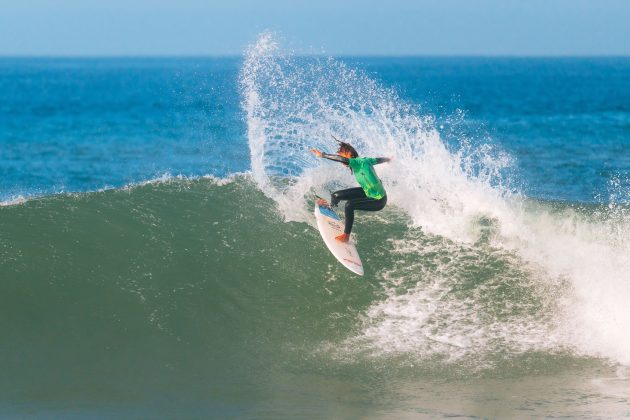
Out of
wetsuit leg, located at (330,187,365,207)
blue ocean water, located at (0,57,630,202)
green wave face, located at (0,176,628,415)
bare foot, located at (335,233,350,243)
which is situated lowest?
green wave face, located at (0,176,628,415)

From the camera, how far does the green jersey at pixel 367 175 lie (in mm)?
11070

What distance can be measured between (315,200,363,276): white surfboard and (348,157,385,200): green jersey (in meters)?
0.73

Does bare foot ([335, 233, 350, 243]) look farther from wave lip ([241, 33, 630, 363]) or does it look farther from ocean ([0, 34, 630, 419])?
wave lip ([241, 33, 630, 363])

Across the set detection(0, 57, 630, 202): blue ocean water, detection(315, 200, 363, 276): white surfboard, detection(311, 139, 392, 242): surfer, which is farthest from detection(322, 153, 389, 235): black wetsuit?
detection(0, 57, 630, 202): blue ocean water

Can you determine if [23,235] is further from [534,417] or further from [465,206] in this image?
[534,417]

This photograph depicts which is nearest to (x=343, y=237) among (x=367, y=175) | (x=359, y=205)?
(x=359, y=205)

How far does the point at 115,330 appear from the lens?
9.80 m

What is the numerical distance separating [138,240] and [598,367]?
20.5 feet

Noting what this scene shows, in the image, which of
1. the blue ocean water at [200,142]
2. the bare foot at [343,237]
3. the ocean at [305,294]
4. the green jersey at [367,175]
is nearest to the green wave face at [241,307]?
the ocean at [305,294]

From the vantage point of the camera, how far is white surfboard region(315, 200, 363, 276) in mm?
10903

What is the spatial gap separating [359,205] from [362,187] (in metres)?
0.26

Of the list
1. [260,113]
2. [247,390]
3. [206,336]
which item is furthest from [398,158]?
[247,390]

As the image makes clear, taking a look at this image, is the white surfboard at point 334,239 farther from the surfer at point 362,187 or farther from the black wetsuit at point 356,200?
the black wetsuit at point 356,200

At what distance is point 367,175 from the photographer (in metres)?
11.1
